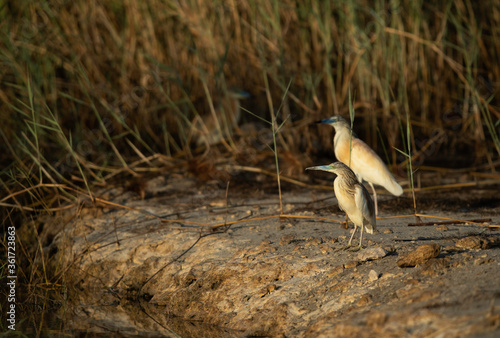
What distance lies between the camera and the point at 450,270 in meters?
3.10

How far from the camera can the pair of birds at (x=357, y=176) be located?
Answer: 11.4 feet

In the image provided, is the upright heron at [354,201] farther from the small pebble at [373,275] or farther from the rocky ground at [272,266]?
the small pebble at [373,275]

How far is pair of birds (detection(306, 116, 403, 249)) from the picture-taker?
11.4ft

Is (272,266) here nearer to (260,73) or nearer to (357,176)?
(357,176)

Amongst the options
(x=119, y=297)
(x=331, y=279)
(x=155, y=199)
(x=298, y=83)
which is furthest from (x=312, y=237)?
(x=298, y=83)

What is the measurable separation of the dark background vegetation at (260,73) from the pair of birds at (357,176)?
88 cm

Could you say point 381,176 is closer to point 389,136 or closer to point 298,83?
point 389,136

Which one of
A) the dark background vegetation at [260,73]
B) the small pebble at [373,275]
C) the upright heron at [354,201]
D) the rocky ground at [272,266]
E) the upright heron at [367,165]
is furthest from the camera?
the dark background vegetation at [260,73]

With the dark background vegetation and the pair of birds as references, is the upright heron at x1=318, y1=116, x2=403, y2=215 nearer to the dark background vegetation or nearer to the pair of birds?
the pair of birds

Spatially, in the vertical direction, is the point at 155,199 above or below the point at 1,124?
below

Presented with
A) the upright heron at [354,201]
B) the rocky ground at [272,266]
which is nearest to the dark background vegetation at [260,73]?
the rocky ground at [272,266]

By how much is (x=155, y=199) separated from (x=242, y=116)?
2285 millimetres

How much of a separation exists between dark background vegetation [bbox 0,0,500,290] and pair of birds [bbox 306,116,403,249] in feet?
2.88

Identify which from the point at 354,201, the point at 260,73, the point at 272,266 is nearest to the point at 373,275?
the point at 354,201
